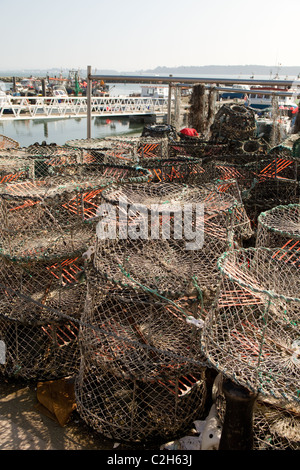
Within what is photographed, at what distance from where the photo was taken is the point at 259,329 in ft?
8.95

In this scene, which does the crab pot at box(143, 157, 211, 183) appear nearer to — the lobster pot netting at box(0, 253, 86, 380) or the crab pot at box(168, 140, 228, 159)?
the crab pot at box(168, 140, 228, 159)

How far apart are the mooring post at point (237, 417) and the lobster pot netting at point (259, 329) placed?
56mm

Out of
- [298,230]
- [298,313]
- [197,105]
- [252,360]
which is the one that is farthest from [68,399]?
[197,105]

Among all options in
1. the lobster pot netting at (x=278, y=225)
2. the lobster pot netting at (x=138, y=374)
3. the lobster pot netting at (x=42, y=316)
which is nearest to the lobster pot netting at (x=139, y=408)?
the lobster pot netting at (x=138, y=374)

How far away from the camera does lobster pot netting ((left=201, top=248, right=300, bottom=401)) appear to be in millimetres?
2174

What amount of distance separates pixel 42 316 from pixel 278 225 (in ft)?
7.72

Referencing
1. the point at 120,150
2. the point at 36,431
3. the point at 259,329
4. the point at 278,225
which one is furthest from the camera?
the point at 120,150

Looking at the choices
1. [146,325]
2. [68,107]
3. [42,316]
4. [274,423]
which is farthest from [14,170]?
[68,107]

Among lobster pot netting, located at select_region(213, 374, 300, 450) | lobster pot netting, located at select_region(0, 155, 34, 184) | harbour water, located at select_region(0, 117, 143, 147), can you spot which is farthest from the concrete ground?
harbour water, located at select_region(0, 117, 143, 147)

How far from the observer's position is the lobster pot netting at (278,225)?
11.7ft

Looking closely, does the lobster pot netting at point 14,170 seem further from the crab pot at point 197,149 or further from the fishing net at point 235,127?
the fishing net at point 235,127

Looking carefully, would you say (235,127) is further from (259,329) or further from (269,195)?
(259,329)

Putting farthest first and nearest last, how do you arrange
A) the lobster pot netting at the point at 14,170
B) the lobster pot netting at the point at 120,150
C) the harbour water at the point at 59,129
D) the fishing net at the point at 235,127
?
1. the harbour water at the point at 59,129
2. the fishing net at the point at 235,127
3. the lobster pot netting at the point at 120,150
4. the lobster pot netting at the point at 14,170

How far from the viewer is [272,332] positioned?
2.77 metres
